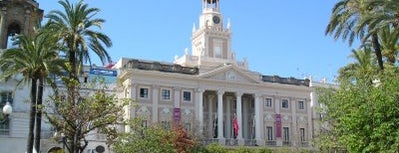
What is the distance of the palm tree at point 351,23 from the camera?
35.5 m

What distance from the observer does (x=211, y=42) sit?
217 ft

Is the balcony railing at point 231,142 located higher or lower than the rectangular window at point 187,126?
lower

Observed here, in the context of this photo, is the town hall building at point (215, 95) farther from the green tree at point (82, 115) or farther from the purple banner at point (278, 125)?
the green tree at point (82, 115)

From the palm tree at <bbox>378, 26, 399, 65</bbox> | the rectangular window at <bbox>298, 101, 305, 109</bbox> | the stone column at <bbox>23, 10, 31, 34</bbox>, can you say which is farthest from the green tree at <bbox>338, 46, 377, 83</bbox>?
the stone column at <bbox>23, 10, 31, 34</bbox>

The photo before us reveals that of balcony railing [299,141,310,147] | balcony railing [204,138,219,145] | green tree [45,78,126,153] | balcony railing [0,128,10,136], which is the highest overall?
green tree [45,78,126,153]

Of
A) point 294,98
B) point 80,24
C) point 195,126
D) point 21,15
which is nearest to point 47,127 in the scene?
point 21,15

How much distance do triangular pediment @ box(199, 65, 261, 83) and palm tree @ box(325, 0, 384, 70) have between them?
23550mm

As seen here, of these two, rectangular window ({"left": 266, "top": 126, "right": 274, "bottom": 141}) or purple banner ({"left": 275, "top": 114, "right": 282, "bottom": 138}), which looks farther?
rectangular window ({"left": 266, "top": 126, "right": 274, "bottom": 141})

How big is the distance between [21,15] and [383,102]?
95.4 ft

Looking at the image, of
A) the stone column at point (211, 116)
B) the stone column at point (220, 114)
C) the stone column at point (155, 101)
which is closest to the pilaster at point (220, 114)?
the stone column at point (220, 114)

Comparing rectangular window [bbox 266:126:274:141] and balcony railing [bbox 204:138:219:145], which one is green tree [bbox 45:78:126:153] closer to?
balcony railing [bbox 204:138:219:145]

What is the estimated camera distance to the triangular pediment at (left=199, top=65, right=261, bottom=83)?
61.1 m

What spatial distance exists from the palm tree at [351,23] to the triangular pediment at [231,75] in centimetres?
2355

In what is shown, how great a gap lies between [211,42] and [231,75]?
597cm
